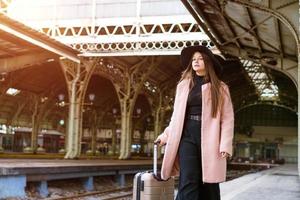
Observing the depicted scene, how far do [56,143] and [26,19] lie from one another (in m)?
31.9

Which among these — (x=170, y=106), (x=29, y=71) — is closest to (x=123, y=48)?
(x=29, y=71)

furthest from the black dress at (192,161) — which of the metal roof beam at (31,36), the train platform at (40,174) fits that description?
the metal roof beam at (31,36)

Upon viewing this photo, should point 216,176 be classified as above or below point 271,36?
below

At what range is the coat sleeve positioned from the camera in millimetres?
3506

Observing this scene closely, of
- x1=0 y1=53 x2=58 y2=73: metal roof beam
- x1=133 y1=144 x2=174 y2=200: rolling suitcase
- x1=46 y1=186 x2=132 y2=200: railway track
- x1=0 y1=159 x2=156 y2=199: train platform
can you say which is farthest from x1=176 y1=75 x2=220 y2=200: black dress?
x1=0 y1=53 x2=58 y2=73: metal roof beam

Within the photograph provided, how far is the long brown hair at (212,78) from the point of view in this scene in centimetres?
360

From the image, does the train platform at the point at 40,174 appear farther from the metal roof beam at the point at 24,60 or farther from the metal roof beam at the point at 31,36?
the metal roof beam at the point at 31,36

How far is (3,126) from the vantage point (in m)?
46.7

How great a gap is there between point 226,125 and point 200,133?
18cm

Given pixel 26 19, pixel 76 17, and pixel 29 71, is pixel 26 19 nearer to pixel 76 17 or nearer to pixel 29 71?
pixel 76 17

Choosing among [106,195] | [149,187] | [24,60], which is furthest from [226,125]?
[24,60]

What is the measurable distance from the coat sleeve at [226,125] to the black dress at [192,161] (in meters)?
0.16

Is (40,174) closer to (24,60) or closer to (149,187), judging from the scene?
(24,60)

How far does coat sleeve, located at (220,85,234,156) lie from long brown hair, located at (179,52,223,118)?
52mm
